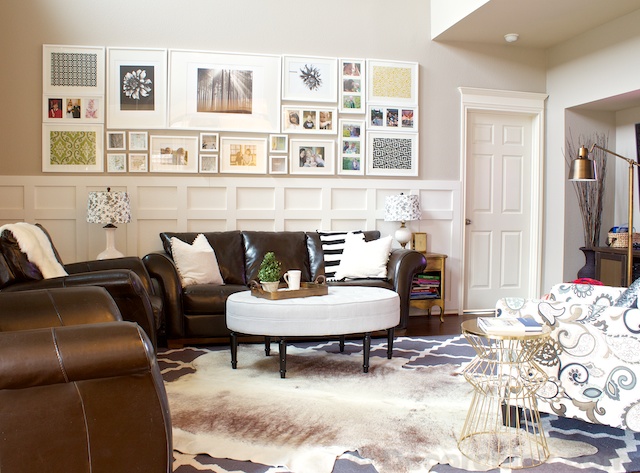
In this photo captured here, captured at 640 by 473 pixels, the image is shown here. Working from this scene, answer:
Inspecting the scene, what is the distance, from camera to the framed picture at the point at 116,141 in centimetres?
495

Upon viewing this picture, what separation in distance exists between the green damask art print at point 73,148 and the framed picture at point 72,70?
34 centimetres

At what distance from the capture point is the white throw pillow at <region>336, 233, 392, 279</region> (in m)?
4.65

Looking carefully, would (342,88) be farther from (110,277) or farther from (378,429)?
(378,429)

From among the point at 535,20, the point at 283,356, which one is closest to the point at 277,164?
the point at 283,356

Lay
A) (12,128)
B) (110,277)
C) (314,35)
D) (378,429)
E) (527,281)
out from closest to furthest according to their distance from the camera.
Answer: (378,429) < (110,277) < (12,128) < (314,35) < (527,281)

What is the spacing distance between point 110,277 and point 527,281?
172 inches

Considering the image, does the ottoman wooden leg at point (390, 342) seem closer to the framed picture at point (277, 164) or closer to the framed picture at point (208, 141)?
the framed picture at point (277, 164)

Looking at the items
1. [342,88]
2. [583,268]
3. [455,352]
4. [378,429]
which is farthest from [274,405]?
[583,268]

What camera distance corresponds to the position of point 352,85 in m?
5.38

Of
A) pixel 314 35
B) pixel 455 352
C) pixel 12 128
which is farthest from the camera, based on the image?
pixel 314 35

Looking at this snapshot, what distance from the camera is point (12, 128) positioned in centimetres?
482

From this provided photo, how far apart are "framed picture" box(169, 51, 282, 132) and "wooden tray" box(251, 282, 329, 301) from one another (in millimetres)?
2008

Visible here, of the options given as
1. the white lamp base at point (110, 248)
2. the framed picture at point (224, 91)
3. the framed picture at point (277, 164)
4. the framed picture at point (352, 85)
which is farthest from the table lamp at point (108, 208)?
the framed picture at point (352, 85)

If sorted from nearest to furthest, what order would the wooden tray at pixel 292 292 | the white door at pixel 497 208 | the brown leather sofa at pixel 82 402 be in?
1. the brown leather sofa at pixel 82 402
2. the wooden tray at pixel 292 292
3. the white door at pixel 497 208
